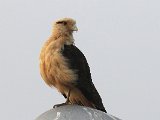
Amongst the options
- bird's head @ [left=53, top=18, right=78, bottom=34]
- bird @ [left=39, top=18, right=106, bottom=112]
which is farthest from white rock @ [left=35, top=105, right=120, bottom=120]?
bird's head @ [left=53, top=18, right=78, bottom=34]

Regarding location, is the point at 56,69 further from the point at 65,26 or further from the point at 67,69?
the point at 65,26

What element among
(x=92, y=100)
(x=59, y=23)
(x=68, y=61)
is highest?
(x=59, y=23)

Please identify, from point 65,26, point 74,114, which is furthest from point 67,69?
point 74,114

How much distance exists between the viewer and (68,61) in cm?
926

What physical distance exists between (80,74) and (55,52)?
65 centimetres

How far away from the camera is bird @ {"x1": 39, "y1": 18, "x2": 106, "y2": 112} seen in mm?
9094

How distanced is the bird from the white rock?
92.9 inches

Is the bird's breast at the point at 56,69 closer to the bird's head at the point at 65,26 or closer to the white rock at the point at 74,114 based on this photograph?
the bird's head at the point at 65,26

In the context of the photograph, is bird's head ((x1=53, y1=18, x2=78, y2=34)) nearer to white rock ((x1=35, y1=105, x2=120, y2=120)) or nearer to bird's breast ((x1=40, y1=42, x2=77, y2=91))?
bird's breast ((x1=40, y1=42, x2=77, y2=91))

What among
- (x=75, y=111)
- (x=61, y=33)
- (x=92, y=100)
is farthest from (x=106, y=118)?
(x=61, y=33)

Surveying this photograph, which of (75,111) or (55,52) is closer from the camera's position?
(75,111)

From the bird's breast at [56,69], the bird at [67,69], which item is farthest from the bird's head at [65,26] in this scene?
the bird's breast at [56,69]

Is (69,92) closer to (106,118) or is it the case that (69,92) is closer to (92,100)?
(92,100)

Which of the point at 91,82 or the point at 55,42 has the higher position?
the point at 55,42
